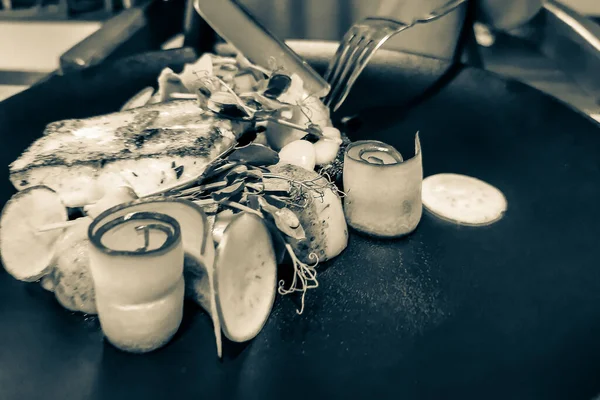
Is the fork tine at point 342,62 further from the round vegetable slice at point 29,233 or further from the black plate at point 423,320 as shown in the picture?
the round vegetable slice at point 29,233

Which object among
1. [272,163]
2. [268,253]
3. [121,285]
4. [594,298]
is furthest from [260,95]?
[594,298]

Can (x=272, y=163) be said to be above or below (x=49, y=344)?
above

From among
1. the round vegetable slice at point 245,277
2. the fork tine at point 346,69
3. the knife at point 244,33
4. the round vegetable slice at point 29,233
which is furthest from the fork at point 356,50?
the round vegetable slice at point 29,233

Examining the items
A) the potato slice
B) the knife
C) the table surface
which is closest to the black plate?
the potato slice

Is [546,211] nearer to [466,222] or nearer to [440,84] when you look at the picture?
[466,222]

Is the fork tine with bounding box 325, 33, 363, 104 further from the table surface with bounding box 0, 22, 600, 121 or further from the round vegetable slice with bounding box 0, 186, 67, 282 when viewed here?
the table surface with bounding box 0, 22, 600, 121
